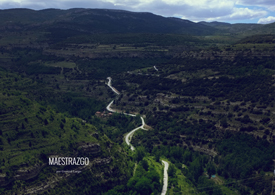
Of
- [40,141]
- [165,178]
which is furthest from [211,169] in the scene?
[40,141]

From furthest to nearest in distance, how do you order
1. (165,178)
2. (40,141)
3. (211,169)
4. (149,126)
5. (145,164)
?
(149,126) < (211,169) < (165,178) < (145,164) < (40,141)

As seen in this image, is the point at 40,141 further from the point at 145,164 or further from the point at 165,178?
the point at 165,178

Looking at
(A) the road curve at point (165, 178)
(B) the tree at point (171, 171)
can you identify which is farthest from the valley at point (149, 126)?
(B) the tree at point (171, 171)

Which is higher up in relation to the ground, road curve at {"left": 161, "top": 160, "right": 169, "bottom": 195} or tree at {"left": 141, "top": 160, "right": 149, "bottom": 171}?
tree at {"left": 141, "top": 160, "right": 149, "bottom": 171}

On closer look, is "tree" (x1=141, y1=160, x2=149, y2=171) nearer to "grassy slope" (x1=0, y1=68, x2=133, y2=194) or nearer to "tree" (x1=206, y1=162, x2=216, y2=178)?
"grassy slope" (x1=0, y1=68, x2=133, y2=194)

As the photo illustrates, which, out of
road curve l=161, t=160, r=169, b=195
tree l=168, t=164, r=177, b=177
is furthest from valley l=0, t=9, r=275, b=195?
tree l=168, t=164, r=177, b=177

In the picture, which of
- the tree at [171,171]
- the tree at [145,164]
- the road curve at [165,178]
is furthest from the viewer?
the tree at [171,171]

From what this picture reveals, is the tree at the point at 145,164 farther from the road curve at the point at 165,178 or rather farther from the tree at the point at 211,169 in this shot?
the tree at the point at 211,169

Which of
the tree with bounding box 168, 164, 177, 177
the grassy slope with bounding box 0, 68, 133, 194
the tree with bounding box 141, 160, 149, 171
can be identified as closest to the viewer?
the grassy slope with bounding box 0, 68, 133, 194

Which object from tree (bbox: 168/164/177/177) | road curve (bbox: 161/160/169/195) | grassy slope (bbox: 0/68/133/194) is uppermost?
grassy slope (bbox: 0/68/133/194)

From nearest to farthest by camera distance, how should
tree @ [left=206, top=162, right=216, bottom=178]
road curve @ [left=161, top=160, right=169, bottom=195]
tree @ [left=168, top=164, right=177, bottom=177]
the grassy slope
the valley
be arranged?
the grassy slope < the valley < road curve @ [left=161, top=160, right=169, bottom=195] < tree @ [left=168, top=164, right=177, bottom=177] < tree @ [left=206, top=162, right=216, bottom=178]

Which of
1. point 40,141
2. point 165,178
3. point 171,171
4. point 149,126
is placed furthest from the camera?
point 149,126
